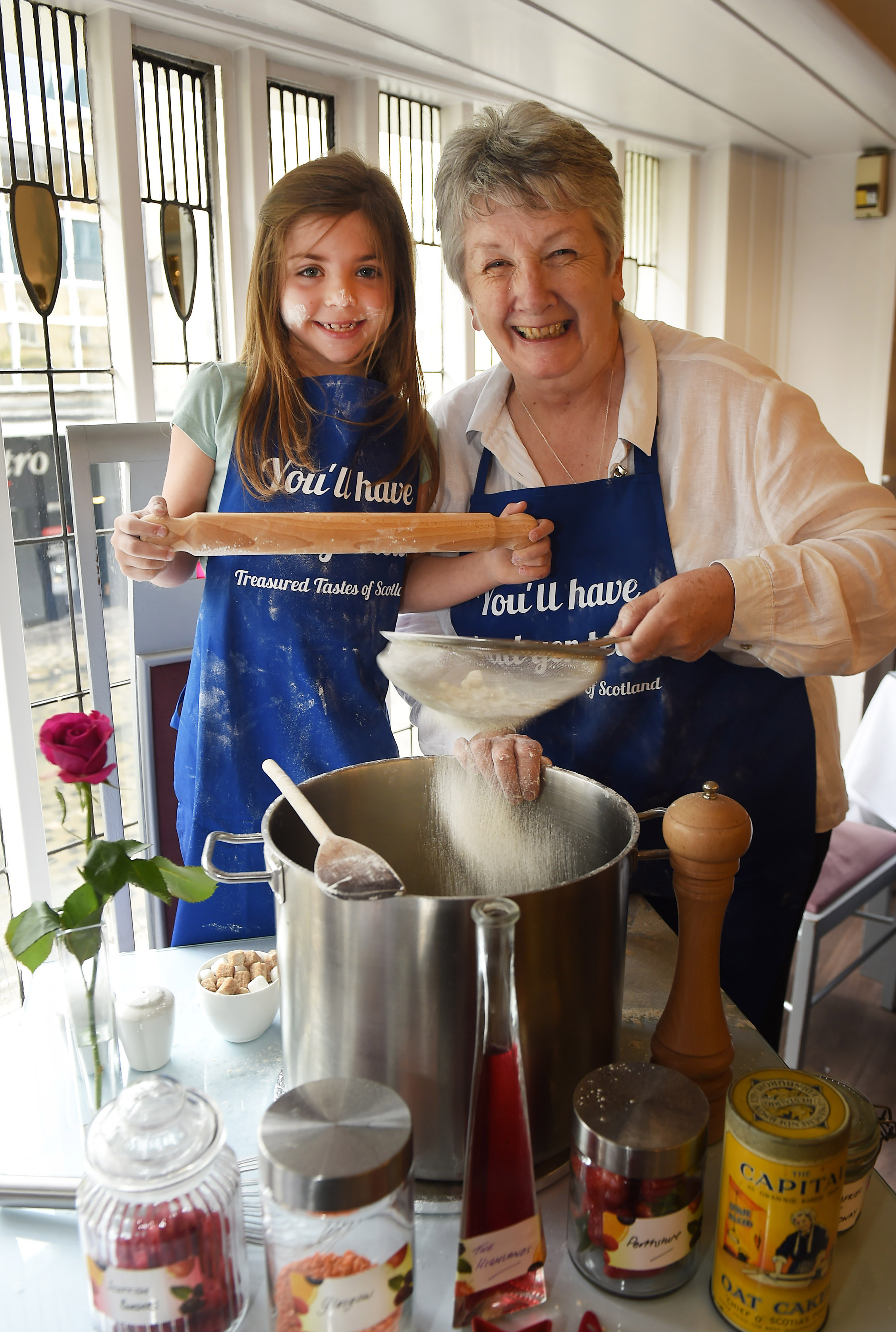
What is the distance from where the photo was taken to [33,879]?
6.96 feet

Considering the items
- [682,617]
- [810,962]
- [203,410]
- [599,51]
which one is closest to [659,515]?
[682,617]

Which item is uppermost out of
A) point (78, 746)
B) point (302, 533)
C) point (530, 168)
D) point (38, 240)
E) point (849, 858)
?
point (38, 240)

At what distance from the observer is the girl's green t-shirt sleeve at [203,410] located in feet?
4.73

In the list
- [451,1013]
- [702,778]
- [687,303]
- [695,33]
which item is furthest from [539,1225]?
[687,303]

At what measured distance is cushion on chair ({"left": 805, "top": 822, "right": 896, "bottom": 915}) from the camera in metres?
2.27

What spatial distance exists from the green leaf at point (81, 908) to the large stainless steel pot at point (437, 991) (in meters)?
0.09

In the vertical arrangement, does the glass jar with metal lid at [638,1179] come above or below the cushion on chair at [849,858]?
above

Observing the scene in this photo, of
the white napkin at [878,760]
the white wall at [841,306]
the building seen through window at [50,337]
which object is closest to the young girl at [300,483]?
the building seen through window at [50,337]

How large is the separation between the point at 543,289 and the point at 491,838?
673 mm

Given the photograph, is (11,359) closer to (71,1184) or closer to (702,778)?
(702,778)

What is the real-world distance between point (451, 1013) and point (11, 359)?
72.6 inches

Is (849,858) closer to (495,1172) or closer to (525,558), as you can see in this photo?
(525,558)

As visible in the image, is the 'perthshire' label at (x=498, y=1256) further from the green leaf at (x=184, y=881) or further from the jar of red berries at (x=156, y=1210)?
the green leaf at (x=184, y=881)

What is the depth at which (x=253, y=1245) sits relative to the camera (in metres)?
0.68
